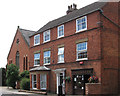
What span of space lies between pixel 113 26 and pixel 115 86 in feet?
21.2

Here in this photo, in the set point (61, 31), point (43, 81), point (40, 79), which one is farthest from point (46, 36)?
point (43, 81)

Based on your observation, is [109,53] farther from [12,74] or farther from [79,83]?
[12,74]

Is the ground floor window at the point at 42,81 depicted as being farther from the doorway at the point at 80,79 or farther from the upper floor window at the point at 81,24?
the upper floor window at the point at 81,24

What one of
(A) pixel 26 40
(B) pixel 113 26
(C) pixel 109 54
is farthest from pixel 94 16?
(A) pixel 26 40

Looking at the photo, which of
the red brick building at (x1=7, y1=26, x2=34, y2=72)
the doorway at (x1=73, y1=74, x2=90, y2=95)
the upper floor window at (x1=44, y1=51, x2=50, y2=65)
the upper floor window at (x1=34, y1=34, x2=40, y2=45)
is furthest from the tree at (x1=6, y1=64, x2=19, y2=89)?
the doorway at (x1=73, y1=74, x2=90, y2=95)

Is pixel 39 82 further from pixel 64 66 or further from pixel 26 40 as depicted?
pixel 26 40

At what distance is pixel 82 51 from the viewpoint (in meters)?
22.4

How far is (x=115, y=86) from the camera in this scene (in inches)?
822

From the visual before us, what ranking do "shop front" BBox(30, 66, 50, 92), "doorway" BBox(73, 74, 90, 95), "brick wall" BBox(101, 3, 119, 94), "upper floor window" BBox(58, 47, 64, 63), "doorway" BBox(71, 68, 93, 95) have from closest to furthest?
"brick wall" BBox(101, 3, 119, 94), "doorway" BBox(71, 68, 93, 95), "doorway" BBox(73, 74, 90, 95), "upper floor window" BBox(58, 47, 64, 63), "shop front" BBox(30, 66, 50, 92)

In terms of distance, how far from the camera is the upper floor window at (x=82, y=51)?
72.3 feet

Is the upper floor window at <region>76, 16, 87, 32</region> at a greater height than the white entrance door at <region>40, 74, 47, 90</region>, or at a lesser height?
greater

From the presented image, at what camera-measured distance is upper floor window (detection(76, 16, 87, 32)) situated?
22.5 metres

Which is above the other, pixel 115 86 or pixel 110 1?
pixel 110 1

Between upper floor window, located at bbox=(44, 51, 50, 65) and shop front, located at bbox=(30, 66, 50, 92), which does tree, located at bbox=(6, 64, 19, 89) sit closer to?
shop front, located at bbox=(30, 66, 50, 92)
